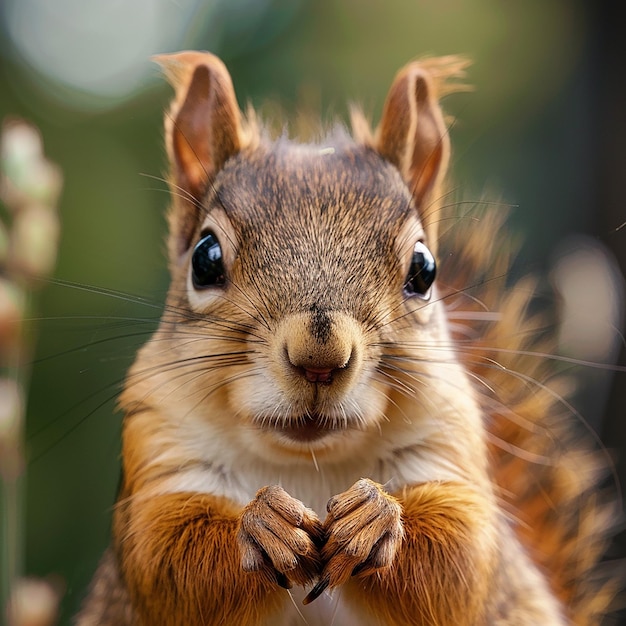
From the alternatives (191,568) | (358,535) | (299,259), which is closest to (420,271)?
(299,259)

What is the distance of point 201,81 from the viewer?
0.63 metres

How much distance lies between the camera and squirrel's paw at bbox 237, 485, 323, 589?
0.54 metres

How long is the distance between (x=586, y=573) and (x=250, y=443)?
1.78ft

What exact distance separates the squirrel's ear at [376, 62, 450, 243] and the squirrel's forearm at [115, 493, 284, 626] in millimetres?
329

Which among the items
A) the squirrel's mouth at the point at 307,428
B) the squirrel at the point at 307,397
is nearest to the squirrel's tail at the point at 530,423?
the squirrel at the point at 307,397

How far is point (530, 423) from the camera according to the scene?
2.66ft

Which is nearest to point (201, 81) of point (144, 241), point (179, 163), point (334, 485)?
point (179, 163)

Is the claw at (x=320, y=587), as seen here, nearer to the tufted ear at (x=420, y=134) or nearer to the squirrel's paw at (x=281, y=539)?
the squirrel's paw at (x=281, y=539)

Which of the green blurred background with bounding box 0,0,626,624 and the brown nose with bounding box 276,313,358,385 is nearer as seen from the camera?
the brown nose with bounding box 276,313,358,385

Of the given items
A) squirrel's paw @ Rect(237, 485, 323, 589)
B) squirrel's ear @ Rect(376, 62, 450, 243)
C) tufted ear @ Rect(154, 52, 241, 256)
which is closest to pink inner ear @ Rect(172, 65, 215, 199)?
tufted ear @ Rect(154, 52, 241, 256)

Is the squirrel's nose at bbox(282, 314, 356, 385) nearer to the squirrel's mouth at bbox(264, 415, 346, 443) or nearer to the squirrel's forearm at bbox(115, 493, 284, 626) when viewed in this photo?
the squirrel's mouth at bbox(264, 415, 346, 443)

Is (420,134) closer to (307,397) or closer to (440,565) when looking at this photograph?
(307,397)

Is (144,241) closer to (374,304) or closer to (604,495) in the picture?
(374,304)

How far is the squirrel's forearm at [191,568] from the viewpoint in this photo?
62 cm
